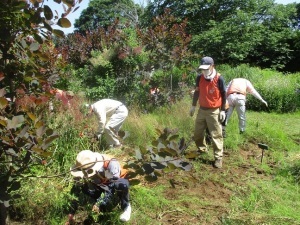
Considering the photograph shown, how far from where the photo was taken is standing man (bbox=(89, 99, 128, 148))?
5.70 meters

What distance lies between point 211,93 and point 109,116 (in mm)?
1789

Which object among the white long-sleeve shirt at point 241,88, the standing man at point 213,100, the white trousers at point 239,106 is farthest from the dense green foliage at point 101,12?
the standing man at point 213,100

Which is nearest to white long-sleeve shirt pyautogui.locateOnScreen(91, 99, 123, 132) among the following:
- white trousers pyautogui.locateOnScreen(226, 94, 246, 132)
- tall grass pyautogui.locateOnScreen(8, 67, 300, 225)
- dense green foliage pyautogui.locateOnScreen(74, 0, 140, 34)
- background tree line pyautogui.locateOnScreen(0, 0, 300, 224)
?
tall grass pyautogui.locateOnScreen(8, 67, 300, 225)

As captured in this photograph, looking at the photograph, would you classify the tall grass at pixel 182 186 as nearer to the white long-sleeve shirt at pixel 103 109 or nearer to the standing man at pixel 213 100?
the white long-sleeve shirt at pixel 103 109

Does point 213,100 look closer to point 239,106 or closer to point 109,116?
point 109,116

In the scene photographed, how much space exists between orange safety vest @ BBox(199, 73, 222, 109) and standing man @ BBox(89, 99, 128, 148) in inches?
54.1

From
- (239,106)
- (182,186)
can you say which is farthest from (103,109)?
(239,106)

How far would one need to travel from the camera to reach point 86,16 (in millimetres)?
44188

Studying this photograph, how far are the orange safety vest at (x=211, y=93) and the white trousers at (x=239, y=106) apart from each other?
177 cm

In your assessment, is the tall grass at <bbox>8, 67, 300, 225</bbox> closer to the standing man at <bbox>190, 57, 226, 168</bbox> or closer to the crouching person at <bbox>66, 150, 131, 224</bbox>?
the crouching person at <bbox>66, 150, 131, 224</bbox>

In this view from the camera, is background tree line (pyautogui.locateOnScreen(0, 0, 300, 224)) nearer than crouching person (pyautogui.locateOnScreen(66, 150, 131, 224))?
Yes

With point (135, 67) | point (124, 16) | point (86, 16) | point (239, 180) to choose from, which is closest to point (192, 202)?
point (239, 180)

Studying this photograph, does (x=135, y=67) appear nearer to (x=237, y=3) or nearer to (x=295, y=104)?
(x=295, y=104)

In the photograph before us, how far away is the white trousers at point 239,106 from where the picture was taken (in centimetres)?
731
